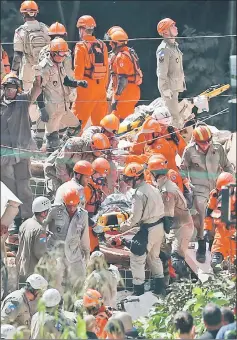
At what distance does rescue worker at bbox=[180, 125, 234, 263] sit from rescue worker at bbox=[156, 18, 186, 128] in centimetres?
223

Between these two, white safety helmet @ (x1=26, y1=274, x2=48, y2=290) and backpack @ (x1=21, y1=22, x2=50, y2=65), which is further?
backpack @ (x1=21, y1=22, x2=50, y2=65)

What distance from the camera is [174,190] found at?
23531mm

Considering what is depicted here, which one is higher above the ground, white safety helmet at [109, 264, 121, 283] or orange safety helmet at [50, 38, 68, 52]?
orange safety helmet at [50, 38, 68, 52]

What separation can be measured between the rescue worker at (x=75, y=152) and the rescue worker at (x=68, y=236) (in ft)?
4.57

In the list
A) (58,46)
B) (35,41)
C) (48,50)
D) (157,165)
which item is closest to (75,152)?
(157,165)

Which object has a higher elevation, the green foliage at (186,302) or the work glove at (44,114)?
the work glove at (44,114)

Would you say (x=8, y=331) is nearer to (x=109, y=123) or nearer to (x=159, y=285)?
(x=159, y=285)

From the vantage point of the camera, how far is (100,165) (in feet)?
78.0

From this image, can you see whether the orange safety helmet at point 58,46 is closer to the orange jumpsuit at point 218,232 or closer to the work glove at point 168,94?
the work glove at point 168,94

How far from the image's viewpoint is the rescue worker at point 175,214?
2350 centimetres

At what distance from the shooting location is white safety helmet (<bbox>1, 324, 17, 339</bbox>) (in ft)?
66.2

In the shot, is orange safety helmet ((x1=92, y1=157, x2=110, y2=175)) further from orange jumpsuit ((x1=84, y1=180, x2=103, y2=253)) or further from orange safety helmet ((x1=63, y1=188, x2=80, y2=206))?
orange safety helmet ((x1=63, y1=188, x2=80, y2=206))

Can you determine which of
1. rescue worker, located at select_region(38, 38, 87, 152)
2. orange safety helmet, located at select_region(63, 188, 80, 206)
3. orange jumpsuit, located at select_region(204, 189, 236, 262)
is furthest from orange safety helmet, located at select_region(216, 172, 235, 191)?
rescue worker, located at select_region(38, 38, 87, 152)

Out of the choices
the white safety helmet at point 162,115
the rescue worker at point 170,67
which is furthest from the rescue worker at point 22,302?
the rescue worker at point 170,67
